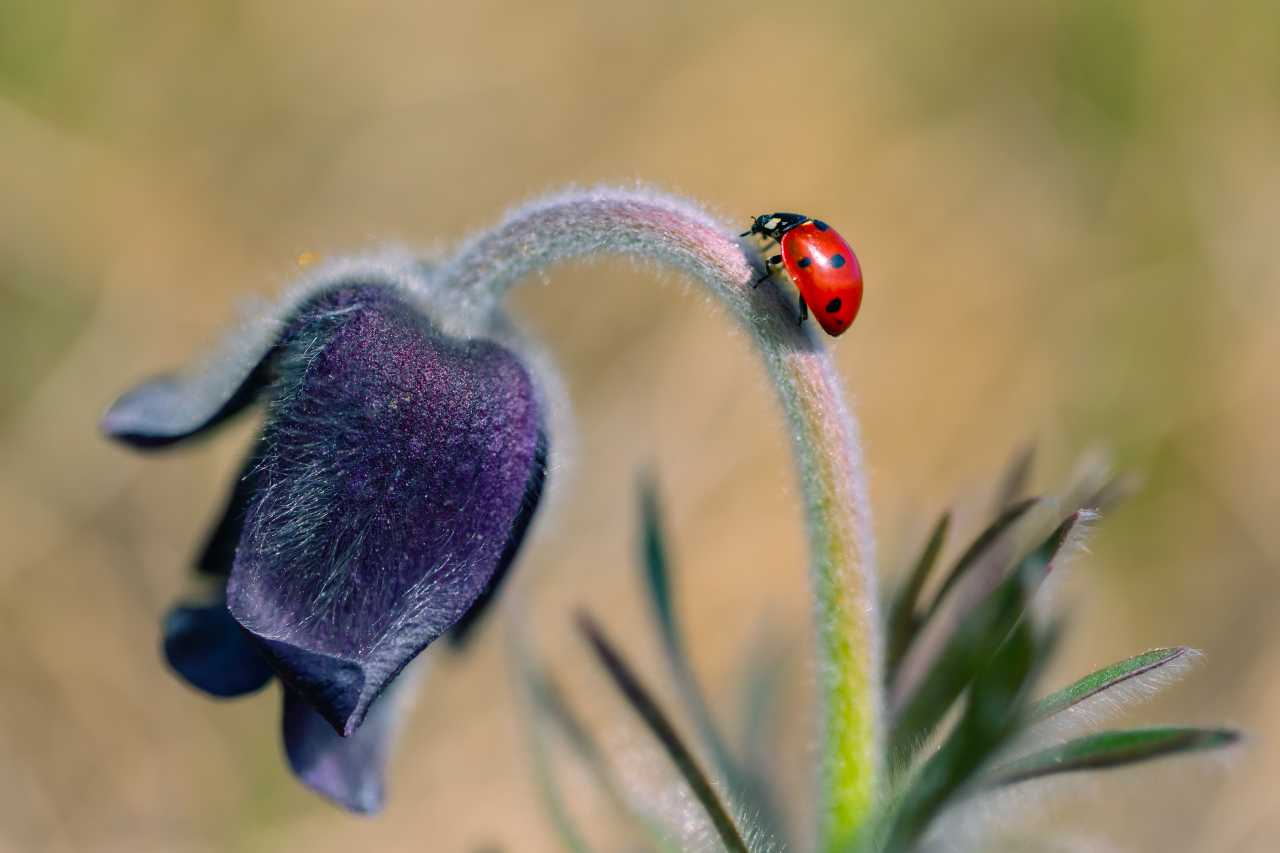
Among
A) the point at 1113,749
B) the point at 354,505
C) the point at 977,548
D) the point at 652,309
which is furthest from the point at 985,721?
the point at 652,309

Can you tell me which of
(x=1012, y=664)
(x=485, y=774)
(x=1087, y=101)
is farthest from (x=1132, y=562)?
(x=1012, y=664)

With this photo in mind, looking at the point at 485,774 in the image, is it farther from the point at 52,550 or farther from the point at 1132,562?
the point at 1132,562

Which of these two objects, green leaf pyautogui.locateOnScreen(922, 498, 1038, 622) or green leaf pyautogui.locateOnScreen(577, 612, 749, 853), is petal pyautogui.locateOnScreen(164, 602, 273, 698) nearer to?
green leaf pyautogui.locateOnScreen(577, 612, 749, 853)

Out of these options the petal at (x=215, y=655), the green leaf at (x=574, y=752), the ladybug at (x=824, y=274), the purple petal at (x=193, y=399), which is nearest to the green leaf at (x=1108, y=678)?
the ladybug at (x=824, y=274)

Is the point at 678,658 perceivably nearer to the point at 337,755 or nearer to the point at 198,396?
the point at 337,755

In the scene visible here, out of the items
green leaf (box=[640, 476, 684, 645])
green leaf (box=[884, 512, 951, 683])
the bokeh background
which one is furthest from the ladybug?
the bokeh background
